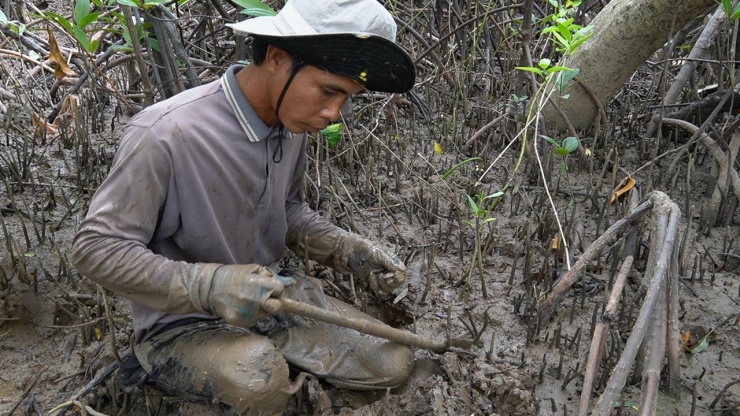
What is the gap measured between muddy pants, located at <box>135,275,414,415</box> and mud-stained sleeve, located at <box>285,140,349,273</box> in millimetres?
254

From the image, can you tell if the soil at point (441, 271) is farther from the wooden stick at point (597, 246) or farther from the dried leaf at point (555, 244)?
the wooden stick at point (597, 246)

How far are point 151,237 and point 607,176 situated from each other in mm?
2495

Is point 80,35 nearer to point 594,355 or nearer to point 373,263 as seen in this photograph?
point 373,263

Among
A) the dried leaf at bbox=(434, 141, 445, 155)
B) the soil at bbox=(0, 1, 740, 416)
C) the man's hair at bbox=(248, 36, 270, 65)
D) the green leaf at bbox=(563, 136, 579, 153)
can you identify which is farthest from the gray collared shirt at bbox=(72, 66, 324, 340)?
the dried leaf at bbox=(434, 141, 445, 155)

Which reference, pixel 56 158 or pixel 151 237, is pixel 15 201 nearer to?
pixel 56 158

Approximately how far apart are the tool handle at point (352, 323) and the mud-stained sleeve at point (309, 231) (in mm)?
389

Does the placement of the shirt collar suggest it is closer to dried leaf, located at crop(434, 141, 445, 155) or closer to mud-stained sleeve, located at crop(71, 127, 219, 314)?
mud-stained sleeve, located at crop(71, 127, 219, 314)

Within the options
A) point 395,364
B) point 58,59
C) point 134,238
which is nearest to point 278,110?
point 134,238

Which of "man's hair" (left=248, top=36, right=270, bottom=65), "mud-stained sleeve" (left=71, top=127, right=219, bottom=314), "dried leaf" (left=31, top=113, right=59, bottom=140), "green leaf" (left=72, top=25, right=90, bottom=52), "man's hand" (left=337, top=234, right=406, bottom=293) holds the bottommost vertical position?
"man's hand" (left=337, top=234, right=406, bottom=293)

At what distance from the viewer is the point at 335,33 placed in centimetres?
183

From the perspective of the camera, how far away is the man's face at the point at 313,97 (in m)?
1.94

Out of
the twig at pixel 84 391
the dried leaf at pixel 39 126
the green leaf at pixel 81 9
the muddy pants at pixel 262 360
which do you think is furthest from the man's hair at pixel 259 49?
the dried leaf at pixel 39 126

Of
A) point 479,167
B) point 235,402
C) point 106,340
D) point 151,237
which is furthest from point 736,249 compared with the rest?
point 106,340

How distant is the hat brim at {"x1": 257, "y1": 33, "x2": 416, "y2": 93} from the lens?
185cm
